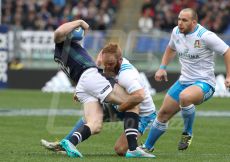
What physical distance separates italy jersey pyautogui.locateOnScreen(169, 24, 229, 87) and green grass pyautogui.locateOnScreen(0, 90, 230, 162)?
111 centimetres

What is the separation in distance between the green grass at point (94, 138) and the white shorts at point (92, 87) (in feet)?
2.60

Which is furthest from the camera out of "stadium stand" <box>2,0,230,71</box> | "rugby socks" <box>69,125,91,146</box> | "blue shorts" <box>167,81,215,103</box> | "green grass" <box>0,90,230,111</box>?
"stadium stand" <box>2,0,230,71</box>

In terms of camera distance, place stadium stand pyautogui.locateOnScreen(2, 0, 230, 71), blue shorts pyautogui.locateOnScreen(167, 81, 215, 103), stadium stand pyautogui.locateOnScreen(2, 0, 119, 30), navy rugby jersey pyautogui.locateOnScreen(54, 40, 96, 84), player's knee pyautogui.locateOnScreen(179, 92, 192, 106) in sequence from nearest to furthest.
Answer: navy rugby jersey pyautogui.locateOnScreen(54, 40, 96, 84) → player's knee pyautogui.locateOnScreen(179, 92, 192, 106) → blue shorts pyautogui.locateOnScreen(167, 81, 215, 103) → stadium stand pyautogui.locateOnScreen(2, 0, 230, 71) → stadium stand pyautogui.locateOnScreen(2, 0, 119, 30)

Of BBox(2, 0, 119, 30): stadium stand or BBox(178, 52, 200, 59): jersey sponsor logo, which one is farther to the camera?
BBox(2, 0, 119, 30): stadium stand

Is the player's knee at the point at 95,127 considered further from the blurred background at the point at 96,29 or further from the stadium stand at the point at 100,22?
the stadium stand at the point at 100,22

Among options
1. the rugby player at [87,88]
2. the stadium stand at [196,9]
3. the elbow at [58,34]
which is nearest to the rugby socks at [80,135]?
the rugby player at [87,88]

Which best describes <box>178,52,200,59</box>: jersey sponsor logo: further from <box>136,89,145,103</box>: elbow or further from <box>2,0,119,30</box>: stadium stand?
<box>2,0,119,30</box>: stadium stand

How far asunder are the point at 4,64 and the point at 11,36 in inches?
41.0

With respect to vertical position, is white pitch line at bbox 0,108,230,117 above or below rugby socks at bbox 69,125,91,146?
below

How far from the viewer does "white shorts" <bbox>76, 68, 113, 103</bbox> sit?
11.3 m

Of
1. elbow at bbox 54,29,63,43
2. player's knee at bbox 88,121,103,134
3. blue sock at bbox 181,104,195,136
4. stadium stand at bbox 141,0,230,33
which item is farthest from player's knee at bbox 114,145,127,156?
stadium stand at bbox 141,0,230,33

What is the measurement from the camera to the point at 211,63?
41.6 ft

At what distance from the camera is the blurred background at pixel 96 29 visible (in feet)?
85.0

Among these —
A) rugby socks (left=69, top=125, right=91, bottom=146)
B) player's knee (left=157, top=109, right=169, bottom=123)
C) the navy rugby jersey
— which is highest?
the navy rugby jersey
